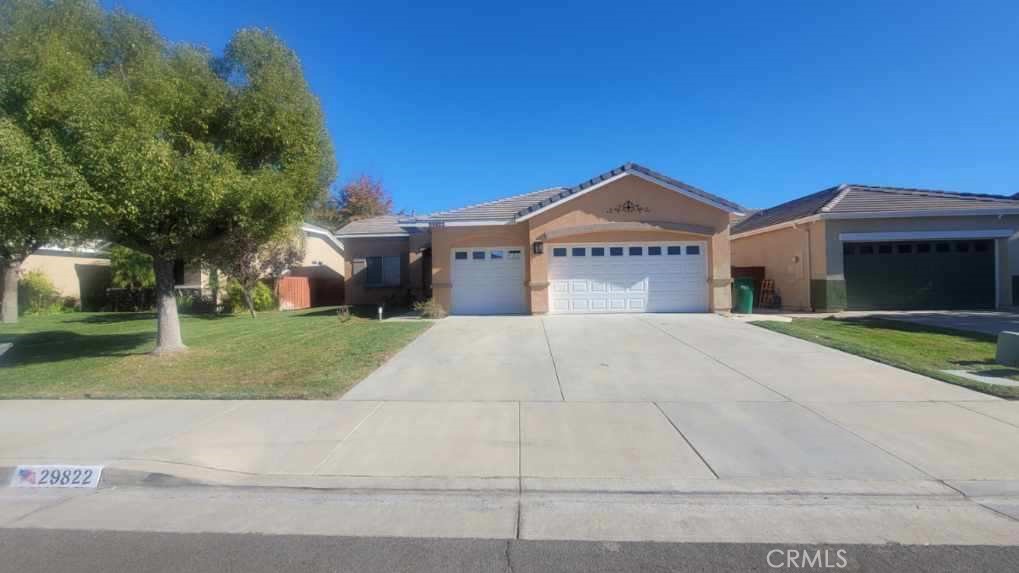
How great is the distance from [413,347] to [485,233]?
679 cm

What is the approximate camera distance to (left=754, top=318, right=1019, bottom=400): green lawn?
8836mm

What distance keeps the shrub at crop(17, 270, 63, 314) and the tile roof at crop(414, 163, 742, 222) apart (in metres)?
19.1

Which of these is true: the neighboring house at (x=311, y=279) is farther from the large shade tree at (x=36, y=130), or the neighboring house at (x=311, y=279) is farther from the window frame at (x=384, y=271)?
the large shade tree at (x=36, y=130)

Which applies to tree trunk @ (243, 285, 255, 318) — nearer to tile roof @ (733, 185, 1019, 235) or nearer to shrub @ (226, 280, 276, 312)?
shrub @ (226, 280, 276, 312)

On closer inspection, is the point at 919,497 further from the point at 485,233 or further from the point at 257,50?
the point at 485,233

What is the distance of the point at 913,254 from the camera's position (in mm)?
18469

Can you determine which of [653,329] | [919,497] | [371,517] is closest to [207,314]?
[653,329]

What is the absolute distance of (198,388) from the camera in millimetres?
8523

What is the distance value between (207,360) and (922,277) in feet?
70.3

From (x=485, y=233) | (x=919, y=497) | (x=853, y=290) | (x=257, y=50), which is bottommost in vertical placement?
(x=919, y=497)

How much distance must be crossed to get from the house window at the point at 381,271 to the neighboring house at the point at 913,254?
52.1 ft

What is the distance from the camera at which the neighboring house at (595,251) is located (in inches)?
666

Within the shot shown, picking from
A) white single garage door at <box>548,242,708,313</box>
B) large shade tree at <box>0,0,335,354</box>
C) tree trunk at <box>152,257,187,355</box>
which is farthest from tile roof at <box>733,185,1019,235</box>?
tree trunk at <box>152,257,187,355</box>

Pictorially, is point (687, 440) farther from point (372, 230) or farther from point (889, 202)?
point (372, 230)
